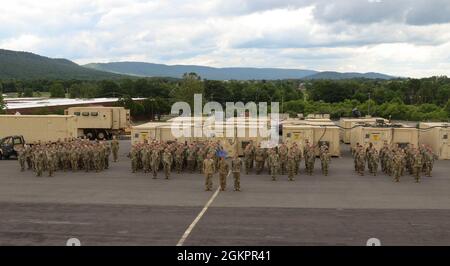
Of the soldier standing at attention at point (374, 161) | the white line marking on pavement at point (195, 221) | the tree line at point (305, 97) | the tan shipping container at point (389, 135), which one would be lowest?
the white line marking on pavement at point (195, 221)

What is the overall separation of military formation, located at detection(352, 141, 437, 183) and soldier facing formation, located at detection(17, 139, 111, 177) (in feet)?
34.5

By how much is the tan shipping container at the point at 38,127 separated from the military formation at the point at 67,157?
694 centimetres

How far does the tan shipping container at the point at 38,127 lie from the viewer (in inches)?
1178

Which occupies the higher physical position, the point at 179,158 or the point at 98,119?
the point at 98,119

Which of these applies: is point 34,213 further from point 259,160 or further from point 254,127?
point 254,127

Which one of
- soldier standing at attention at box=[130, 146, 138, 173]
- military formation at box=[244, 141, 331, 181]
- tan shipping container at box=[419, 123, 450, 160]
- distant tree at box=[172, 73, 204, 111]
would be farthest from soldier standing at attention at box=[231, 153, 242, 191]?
distant tree at box=[172, 73, 204, 111]

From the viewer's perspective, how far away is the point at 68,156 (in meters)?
22.3

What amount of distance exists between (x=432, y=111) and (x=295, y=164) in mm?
45559

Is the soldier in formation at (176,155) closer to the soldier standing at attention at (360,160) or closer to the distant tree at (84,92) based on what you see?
the soldier standing at attention at (360,160)

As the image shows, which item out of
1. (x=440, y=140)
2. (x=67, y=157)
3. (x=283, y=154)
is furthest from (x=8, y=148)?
(x=440, y=140)

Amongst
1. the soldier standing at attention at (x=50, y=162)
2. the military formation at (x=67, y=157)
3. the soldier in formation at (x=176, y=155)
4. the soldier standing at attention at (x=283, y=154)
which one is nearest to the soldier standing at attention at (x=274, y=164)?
the soldier standing at attention at (x=283, y=154)

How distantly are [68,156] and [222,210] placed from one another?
32.8 feet

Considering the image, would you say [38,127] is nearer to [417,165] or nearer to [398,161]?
[398,161]
